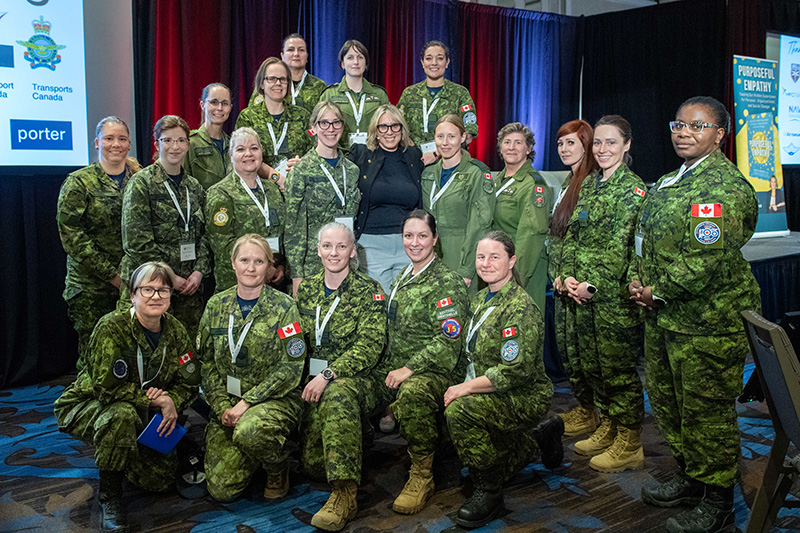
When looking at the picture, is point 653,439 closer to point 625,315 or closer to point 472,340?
point 625,315

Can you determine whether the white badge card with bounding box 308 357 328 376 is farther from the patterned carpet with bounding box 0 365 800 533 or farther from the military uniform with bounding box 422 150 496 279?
the military uniform with bounding box 422 150 496 279

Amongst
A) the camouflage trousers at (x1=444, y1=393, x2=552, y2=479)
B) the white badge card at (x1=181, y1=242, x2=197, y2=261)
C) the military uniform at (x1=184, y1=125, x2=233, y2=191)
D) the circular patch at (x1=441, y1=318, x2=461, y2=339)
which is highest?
the military uniform at (x1=184, y1=125, x2=233, y2=191)

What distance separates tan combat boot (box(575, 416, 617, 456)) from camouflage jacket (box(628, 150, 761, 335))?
104 centimetres

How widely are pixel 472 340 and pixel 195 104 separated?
366 cm

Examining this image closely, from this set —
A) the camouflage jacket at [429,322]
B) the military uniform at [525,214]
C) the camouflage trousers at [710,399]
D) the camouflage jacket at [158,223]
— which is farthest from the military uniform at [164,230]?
the camouflage trousers at [710,399]

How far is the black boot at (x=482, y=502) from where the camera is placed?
2781 mm

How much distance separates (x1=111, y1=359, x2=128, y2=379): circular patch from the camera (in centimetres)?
286

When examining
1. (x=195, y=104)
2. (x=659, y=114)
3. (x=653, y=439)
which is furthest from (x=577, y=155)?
(x=659, y=114)

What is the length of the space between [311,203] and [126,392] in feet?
4.77

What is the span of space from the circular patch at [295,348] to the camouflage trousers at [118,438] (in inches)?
27.6

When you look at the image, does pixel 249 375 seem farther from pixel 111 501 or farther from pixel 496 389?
pixel 496 389

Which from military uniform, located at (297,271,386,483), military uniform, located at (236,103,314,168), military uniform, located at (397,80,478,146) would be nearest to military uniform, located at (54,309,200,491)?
military uniform, located at (297,271,386,483)

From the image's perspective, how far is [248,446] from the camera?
2904mm

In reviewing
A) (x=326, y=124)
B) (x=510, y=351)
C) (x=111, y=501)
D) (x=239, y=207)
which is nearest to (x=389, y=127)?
(x=326, y=124)
